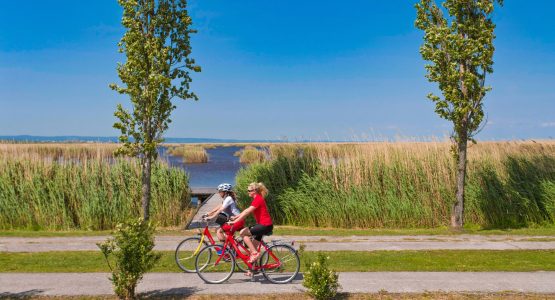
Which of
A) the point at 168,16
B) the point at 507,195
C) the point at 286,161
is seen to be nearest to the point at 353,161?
the point at 286,161

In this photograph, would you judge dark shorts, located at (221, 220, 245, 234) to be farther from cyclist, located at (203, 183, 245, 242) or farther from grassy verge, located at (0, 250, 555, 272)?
grassy verge, located at (0, 250, 555, 272)

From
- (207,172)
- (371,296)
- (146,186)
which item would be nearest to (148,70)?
(146,186)

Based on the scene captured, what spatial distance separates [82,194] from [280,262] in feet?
32.7

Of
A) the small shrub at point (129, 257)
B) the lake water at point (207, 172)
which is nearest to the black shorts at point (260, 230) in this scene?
the small shrub at point (129, 257)

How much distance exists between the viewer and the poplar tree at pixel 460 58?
1391 cm

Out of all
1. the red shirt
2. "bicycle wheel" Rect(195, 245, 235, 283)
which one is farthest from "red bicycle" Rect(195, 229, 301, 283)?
the red shirt

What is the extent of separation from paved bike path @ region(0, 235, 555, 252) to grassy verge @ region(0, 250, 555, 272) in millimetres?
591

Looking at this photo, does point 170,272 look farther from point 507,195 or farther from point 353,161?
point 507,195

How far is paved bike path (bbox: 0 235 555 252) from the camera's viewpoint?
11828 mm

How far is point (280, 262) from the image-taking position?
884cm

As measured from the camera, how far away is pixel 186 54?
14.6 meters

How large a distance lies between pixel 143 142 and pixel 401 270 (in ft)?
26.2

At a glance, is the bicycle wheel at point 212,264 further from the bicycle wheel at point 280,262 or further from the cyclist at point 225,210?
the bicycle wheel at point 280,262

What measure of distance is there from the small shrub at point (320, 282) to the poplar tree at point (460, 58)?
8169 millimetres
